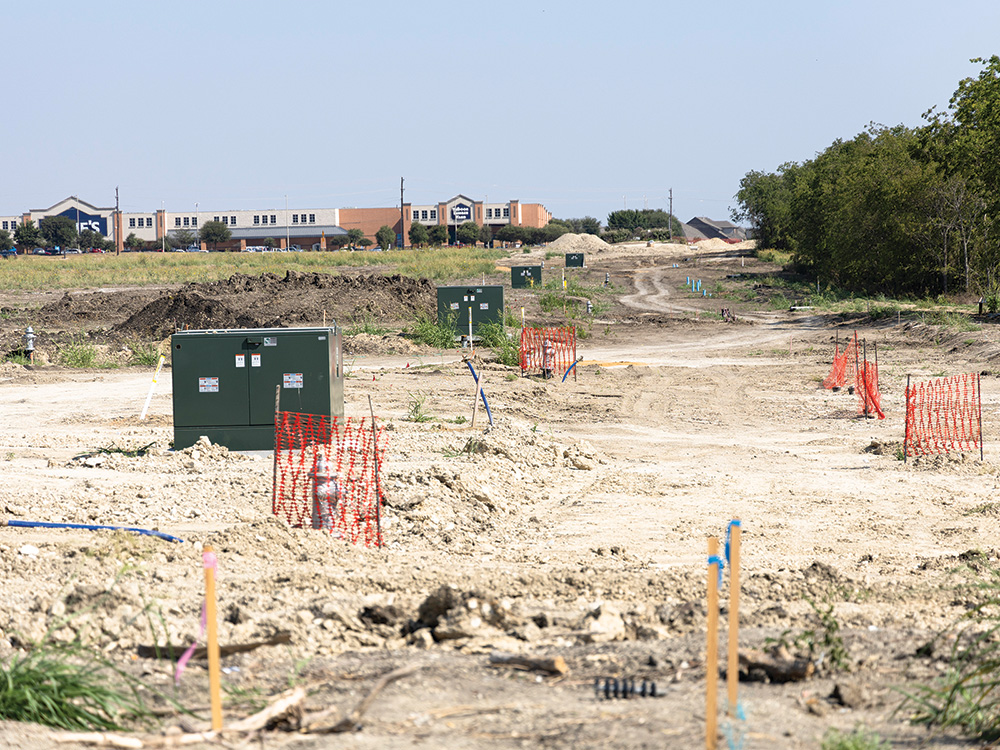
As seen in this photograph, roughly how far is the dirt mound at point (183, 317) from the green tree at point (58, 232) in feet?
369

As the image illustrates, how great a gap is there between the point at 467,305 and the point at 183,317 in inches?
434

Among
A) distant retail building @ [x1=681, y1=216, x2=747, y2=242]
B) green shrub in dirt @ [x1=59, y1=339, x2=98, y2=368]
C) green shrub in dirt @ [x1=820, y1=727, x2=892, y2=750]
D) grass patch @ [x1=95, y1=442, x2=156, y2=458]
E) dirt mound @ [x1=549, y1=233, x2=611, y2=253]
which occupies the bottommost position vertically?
grass patch @ [x1=95, y1=442, x2=156, y2=458]

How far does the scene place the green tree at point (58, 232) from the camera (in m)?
138

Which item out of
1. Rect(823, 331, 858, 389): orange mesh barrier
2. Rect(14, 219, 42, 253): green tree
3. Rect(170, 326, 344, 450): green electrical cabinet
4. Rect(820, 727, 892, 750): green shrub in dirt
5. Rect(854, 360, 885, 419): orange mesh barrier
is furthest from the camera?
Rect(14, 219, 42, 253): green tree

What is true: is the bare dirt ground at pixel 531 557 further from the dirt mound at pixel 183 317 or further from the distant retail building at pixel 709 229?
the distant retail building at pixel 709 229

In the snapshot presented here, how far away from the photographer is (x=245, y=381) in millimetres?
13609

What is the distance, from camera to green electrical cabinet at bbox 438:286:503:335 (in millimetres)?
31594

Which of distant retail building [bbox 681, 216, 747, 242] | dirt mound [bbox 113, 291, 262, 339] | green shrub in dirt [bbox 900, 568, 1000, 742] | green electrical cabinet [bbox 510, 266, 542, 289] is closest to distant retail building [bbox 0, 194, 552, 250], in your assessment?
distant retail building [bbox 681, 216, 747, 242]

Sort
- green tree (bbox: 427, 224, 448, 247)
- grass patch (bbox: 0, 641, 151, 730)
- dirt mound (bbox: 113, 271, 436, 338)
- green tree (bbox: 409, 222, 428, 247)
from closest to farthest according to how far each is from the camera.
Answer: grass patch (bbox: 0, 641, 151, 730) < dirt mound (bbox: 113, 271, 436, 338) < green tree (bbox: 409, 222, 428, 247) < green tree (bbox: 427, 224, 448, 247)

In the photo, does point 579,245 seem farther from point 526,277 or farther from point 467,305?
point 467,305

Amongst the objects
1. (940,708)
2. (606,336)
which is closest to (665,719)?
(940,708)

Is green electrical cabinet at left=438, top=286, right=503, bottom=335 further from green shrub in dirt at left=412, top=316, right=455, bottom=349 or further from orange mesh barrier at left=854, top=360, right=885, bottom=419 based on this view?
orange mesh barrier at left=854, top=360, right=885, bottom=419

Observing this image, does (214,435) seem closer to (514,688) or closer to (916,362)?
(514,688)

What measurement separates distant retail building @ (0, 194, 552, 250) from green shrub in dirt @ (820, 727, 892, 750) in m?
146
